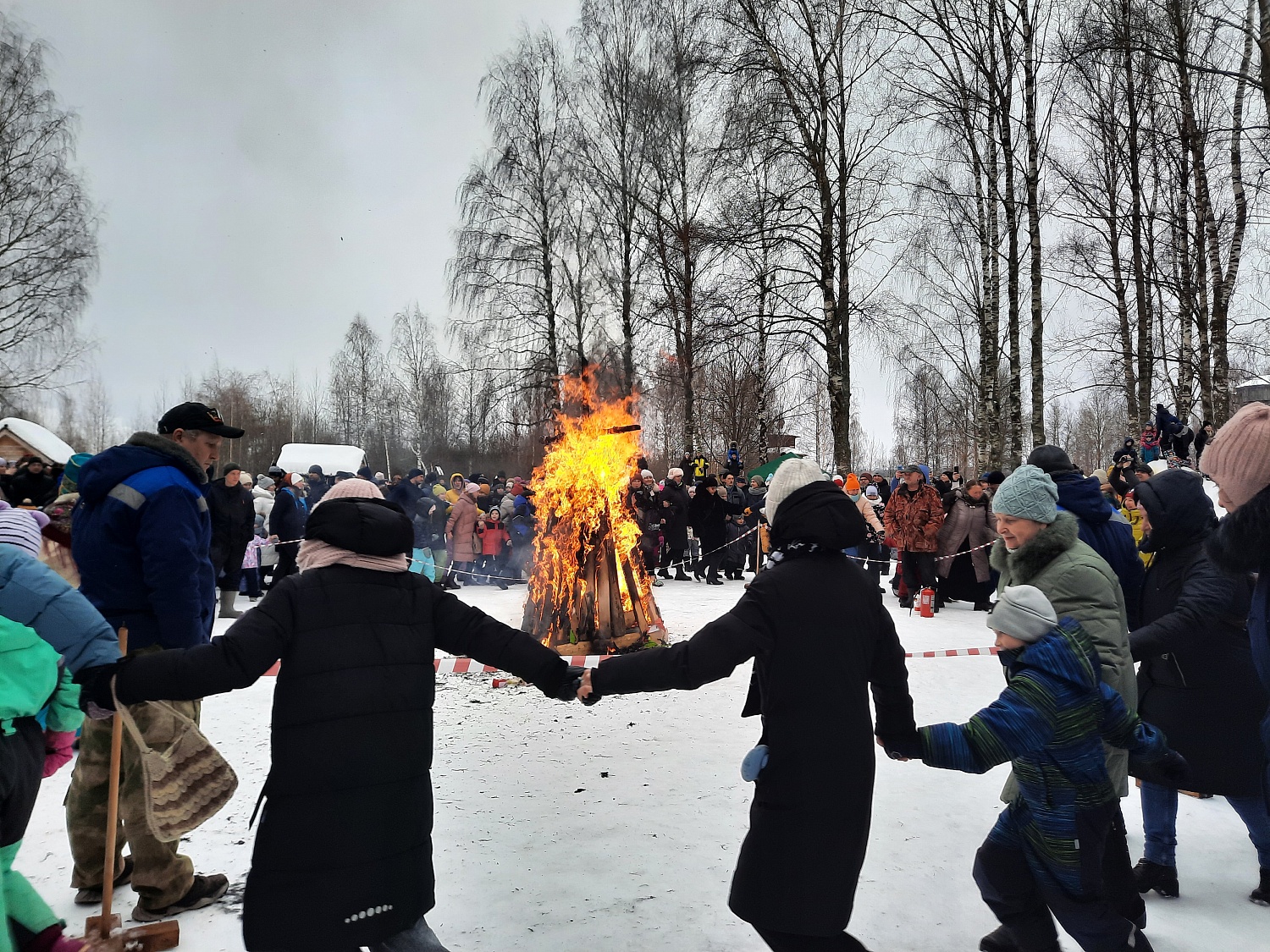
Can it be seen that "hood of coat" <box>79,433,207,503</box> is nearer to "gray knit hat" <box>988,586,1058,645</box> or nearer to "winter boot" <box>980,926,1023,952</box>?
"gray knit hat" <box>988,586,1058,645</box>

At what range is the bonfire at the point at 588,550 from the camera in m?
8.52

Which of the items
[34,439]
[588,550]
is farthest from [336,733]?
[34,439]

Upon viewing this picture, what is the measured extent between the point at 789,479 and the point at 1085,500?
2274mm

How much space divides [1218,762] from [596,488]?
595 cm

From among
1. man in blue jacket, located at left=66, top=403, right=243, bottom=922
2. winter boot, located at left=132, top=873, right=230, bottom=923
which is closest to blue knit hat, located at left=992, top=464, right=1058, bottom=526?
man in blue jacket, located at left=66, top=403, right=243, bottom=922

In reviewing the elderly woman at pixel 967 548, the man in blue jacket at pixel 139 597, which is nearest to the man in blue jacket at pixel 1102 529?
the man in blue jacket at pixel 139 597

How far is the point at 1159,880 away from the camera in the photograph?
12.6 ft

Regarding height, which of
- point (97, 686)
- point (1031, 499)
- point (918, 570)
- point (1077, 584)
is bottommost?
point (918, 570)

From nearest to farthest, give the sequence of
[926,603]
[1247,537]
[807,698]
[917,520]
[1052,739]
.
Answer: [1247,537] < [807,698] < [1052,739] < [926,603] < [917,520]

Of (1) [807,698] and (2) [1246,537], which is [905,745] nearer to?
(1) [807,698]

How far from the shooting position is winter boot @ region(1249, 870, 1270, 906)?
3703 mm

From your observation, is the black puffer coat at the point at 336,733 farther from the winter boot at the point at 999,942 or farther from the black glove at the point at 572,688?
the winter boot at the point at 999,942

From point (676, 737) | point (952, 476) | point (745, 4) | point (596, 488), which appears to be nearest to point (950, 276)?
point (952, 476)

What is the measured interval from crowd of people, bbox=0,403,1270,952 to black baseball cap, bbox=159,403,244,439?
1.35 feet
